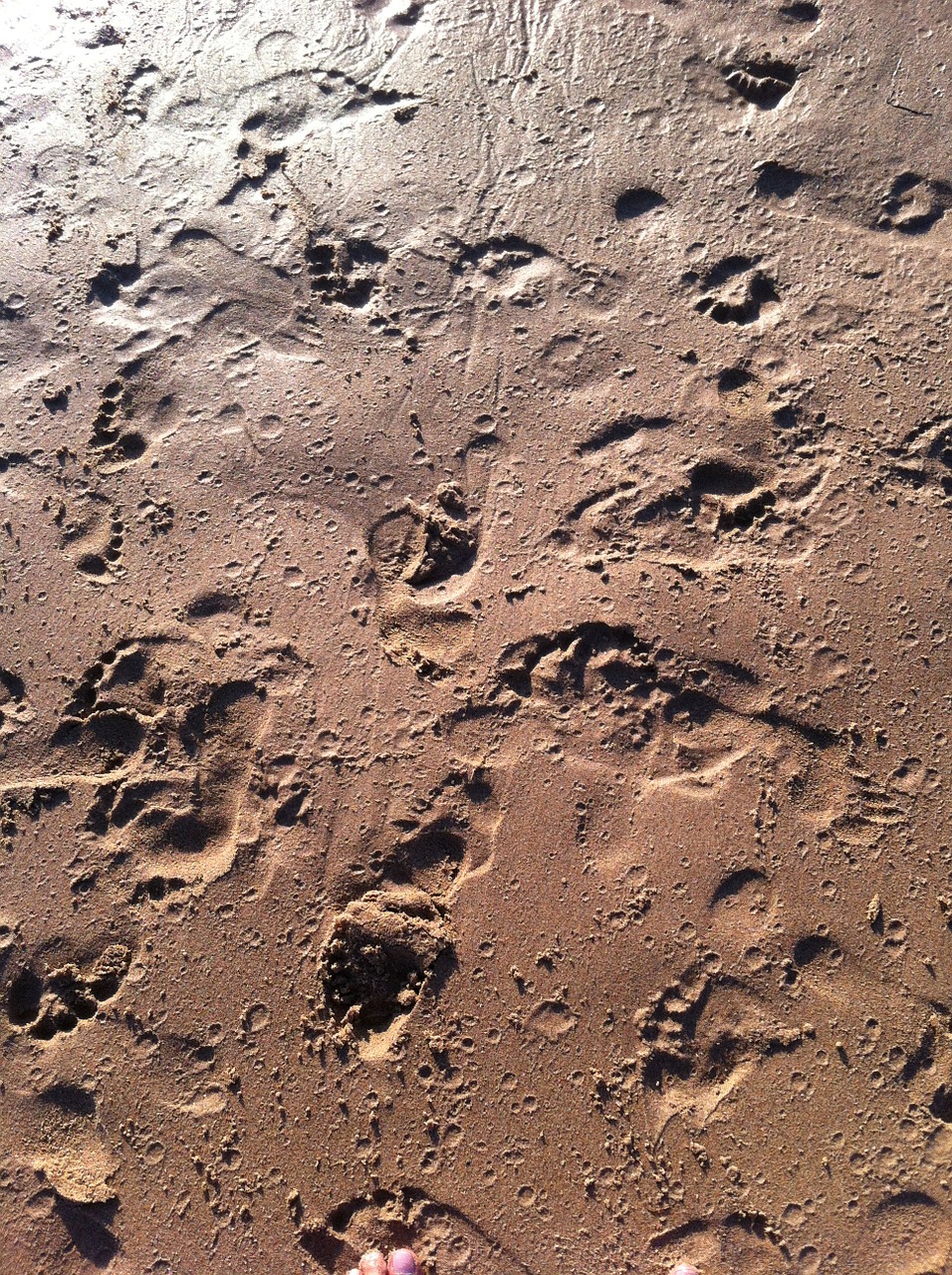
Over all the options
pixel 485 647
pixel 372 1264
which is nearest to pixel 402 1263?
pixel 372 1264

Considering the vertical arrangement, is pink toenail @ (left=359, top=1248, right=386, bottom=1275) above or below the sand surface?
below

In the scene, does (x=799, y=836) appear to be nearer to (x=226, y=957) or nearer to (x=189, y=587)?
(x=226, y=957)

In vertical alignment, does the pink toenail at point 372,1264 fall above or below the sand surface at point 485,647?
below

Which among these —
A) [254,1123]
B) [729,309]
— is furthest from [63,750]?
[729,309]

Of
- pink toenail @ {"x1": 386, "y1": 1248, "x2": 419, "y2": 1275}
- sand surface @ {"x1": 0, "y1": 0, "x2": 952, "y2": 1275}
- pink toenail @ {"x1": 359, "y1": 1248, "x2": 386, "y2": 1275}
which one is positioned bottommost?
pink toenail @ {"x1": 359, "y1": 1248, "x2": 386, "y2": 1275}
